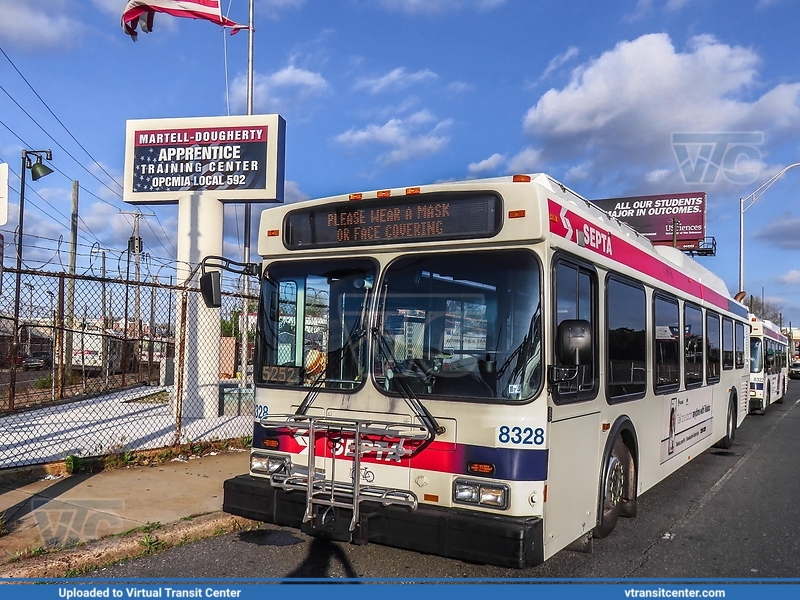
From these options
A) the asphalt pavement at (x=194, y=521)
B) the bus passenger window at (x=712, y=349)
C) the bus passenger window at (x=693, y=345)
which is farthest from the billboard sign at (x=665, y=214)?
the asphalt pavement at (x=194, y=521)

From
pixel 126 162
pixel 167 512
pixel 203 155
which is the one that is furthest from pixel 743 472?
pixel 126 162

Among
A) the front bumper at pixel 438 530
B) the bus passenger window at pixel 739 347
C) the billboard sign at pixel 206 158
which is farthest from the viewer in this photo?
the billboard sign at pixel 206 158

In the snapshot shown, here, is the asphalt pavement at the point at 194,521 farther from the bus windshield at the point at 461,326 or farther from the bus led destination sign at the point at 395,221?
the bus led destination sign at the point at 395,221

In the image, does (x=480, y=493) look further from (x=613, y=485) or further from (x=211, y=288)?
(x=211, y=288)

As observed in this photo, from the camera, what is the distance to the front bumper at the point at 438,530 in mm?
4270

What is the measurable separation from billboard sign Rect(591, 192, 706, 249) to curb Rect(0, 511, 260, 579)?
6121cm

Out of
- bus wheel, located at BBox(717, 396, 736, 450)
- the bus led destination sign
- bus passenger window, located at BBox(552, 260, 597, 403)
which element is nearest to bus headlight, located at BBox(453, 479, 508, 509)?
bus passenger window, located at BBox(552, 260, 597, 403)

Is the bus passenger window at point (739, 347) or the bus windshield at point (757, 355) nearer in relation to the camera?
the bus passenger window at point (739, 347)

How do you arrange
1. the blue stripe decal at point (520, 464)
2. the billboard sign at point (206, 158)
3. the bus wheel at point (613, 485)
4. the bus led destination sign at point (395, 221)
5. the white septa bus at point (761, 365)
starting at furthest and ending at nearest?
1. the white septa bus at point (761, 365)
2. the billboard sign at point (206, 158)
3. the bus wheel at point (613, 485)
4. the bus led destination sign at point (395, 221)
5. the blue stripe decal at point (520, 464)

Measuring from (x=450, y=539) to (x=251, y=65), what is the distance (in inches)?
552

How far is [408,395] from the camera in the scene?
16.0 feet

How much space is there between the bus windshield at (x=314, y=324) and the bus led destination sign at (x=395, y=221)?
8.5 inches

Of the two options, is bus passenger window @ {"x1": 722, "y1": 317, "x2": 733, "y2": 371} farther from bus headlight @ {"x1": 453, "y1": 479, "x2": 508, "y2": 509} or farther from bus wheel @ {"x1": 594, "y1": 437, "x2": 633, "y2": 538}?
bus headlight @ {"x1": 453, "y1": 479, "x2": 508, "y2": 509}

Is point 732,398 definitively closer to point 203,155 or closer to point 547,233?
point 547,233
